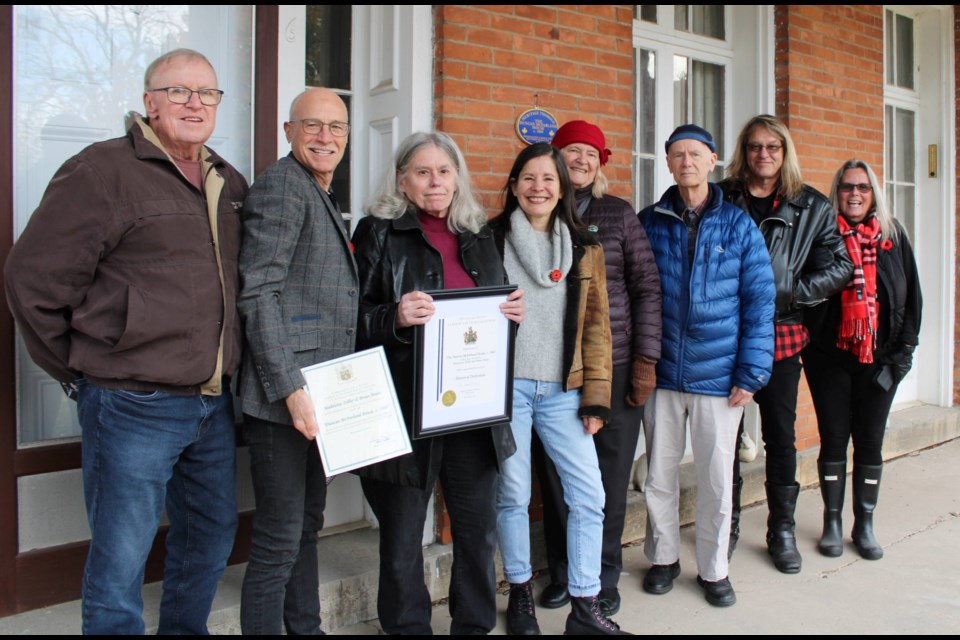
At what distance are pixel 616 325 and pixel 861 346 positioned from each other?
1.51 meters

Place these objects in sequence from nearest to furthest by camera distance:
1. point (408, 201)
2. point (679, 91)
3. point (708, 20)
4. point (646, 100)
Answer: point (408, 201) < point (646, 100) < point (679, 91) < point (708, 20)

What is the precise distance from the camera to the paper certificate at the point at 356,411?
8.80ft

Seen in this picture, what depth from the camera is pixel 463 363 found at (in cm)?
298

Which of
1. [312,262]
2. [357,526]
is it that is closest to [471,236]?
[312,262]

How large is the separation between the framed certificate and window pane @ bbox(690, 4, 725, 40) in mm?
3559

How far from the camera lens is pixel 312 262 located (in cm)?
275

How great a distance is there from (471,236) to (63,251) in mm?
1378

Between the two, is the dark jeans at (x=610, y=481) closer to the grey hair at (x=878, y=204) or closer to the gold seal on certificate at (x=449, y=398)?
the gold seal on certificate at (x=449, y=398)

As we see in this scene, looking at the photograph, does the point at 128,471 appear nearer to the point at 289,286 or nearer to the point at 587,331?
the point at 289,286

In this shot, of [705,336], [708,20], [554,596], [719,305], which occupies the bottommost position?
[554,596]

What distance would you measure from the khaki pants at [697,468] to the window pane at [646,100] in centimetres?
219

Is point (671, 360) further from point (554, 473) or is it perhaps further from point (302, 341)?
point (302, 341)

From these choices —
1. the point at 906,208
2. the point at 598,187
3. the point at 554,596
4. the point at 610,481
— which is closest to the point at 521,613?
the point at 554,596

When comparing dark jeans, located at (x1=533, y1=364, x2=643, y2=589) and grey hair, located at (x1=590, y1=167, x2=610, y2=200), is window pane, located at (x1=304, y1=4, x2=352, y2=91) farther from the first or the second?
dark jeans, located at (x1=533, y1=364, x2=643, y2=589)
